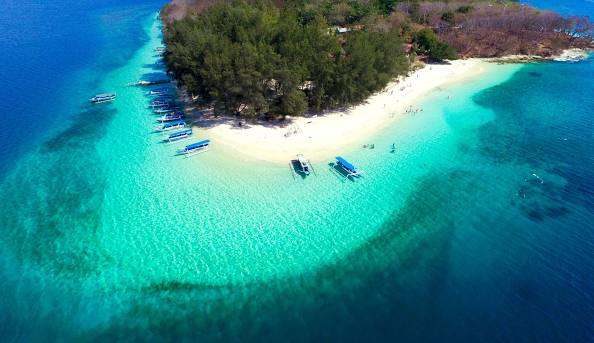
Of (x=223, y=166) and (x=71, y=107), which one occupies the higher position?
(x=71, y=107)

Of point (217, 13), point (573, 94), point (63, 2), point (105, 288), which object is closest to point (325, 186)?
point (105, 288)

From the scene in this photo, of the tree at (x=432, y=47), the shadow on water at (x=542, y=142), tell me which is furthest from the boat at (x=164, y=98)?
the tree at (x=432, y=47)

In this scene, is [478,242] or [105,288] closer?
[105,288]

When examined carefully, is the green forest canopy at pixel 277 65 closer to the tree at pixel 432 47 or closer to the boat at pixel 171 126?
the boat at pixel 171 126

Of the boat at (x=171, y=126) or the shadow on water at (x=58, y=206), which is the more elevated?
the boat at (x=171, y=126)

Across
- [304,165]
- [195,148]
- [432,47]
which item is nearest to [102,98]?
[195,148]

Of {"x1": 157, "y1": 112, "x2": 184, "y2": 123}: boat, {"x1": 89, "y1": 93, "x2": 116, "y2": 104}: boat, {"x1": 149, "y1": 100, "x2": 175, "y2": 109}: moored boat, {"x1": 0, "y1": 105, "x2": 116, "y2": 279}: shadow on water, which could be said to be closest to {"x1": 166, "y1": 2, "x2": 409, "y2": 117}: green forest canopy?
{"x1": 157, "y1": 112, "x2": 184, "y2": 123}: boat

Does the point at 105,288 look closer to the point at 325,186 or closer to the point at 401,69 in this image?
the point at 325,186

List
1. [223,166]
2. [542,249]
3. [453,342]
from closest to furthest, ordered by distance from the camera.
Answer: [453,342] < [542,249] < [223,166]
